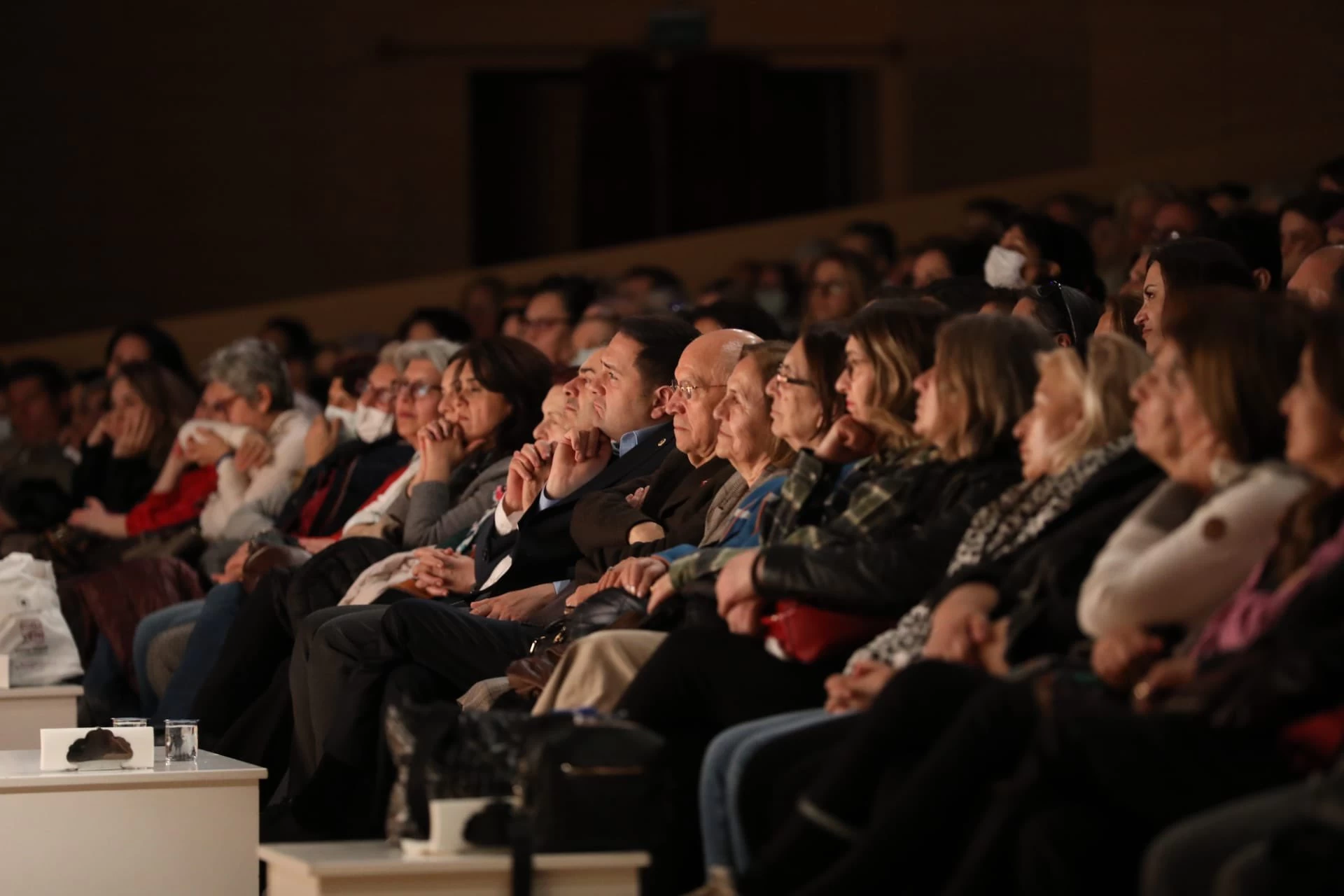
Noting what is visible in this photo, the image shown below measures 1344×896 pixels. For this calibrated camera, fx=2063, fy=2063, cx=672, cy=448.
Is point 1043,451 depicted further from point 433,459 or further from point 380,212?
point 380,212

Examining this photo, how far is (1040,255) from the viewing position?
17.3 feet

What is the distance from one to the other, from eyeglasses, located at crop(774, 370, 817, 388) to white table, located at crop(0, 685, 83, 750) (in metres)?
2.16

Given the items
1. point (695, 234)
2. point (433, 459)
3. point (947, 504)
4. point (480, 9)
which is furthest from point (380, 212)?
point (947, 504)

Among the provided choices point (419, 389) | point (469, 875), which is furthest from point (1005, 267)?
point (469, 875)

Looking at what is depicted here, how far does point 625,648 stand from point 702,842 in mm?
403

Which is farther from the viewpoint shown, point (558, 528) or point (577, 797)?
point (558, 528)

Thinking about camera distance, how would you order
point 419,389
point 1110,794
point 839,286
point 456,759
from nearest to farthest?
point 1110,794 → point 456,759 → point 419,389 → point 839,286

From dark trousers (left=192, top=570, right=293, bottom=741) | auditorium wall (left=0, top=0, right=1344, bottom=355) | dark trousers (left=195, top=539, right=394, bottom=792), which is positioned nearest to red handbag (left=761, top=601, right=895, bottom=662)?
dark trousers (left=195, top=539, right=394, bottom=792)

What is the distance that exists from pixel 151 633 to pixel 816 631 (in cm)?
A: 289

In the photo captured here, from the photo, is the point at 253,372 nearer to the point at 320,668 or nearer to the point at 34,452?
the point at 34,452

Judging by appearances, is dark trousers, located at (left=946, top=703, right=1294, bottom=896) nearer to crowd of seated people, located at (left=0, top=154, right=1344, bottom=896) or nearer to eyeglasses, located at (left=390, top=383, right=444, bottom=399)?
crowd of seated people, located at (left=0, top=154, right=1344, bottom=896)

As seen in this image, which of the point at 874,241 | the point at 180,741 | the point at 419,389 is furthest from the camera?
the point at 874,241

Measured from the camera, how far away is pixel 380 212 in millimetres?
11656

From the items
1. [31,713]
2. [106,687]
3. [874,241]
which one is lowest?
[106,687]
